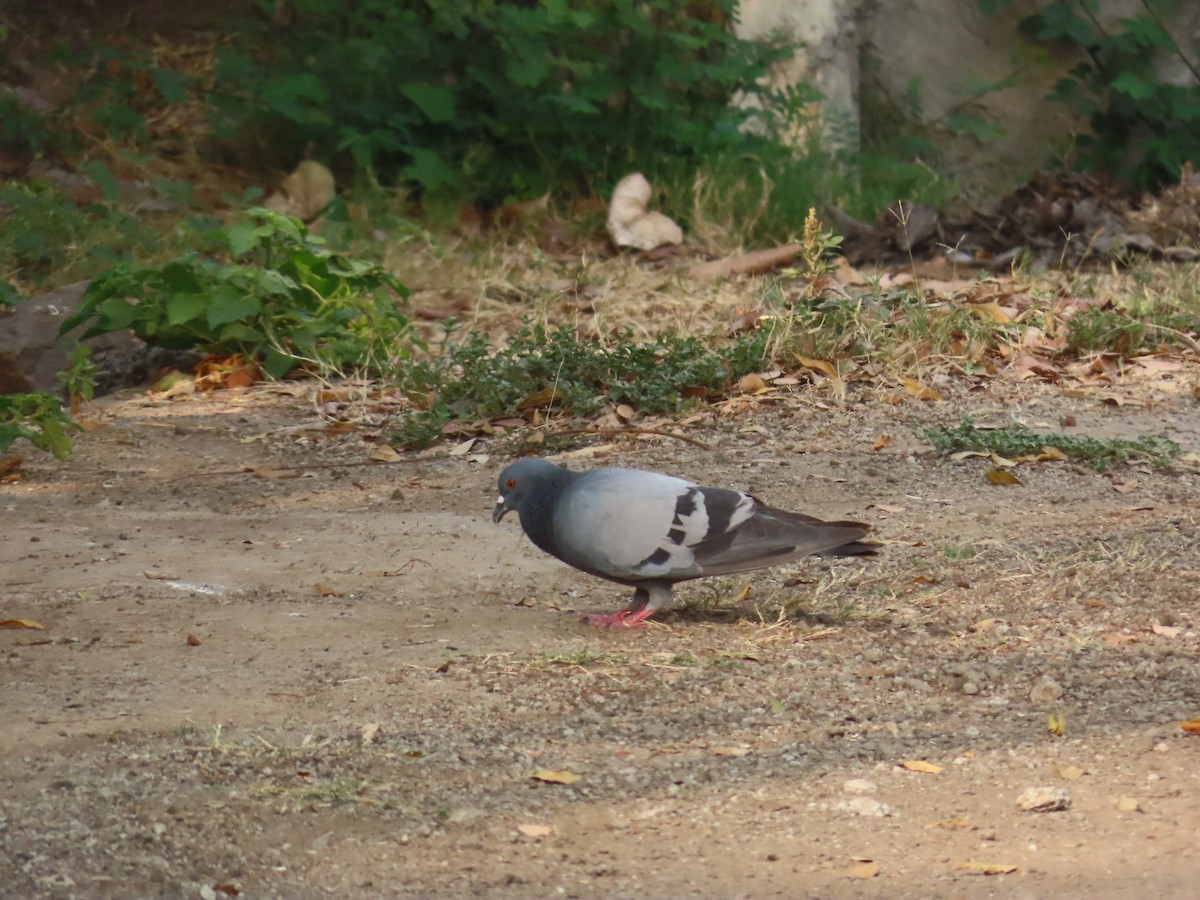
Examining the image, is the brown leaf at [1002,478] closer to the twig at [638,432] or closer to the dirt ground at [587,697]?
the dirt ground at [587,697]

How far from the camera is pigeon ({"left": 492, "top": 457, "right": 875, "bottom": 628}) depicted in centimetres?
354

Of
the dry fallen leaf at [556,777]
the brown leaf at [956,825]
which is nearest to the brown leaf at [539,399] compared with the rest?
the dry fallen leaf at [556,777]

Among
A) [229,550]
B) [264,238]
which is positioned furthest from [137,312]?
[229,550]

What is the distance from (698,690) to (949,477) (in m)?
2.03

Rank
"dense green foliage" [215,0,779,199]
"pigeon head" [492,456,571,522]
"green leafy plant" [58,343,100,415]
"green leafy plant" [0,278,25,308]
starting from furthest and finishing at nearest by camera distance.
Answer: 1. "dense green foliage" [215,0,779,199]
2. "green leafy plant" [0,278,25,308]
3. "green leafy plant" [58,343,100,415]
4. "pigeon head" [492,456,571,522]

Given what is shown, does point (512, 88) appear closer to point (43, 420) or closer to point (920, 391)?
point (920, 391)

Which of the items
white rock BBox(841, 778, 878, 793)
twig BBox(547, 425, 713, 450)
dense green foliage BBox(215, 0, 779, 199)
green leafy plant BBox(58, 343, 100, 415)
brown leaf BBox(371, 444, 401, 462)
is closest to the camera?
white rock BBox(841, 778, 878, 793)

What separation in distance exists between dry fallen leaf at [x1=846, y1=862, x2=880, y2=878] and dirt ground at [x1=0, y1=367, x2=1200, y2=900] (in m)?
0.01

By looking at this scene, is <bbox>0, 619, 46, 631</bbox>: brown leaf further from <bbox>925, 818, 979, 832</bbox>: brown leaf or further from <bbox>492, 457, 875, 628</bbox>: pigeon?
<bbox>925, 818, 979, 832</bbox>: brown leaf

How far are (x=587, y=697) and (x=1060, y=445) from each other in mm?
2515

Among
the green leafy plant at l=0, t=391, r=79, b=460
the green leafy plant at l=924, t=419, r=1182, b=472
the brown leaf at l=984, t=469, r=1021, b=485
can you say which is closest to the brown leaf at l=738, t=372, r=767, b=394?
the green leafy plant at l=924, t=419, r=1182, b=472

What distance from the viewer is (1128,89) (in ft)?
30.8

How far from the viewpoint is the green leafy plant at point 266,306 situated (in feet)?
20.2

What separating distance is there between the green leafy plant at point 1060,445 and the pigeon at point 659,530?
1682mm
